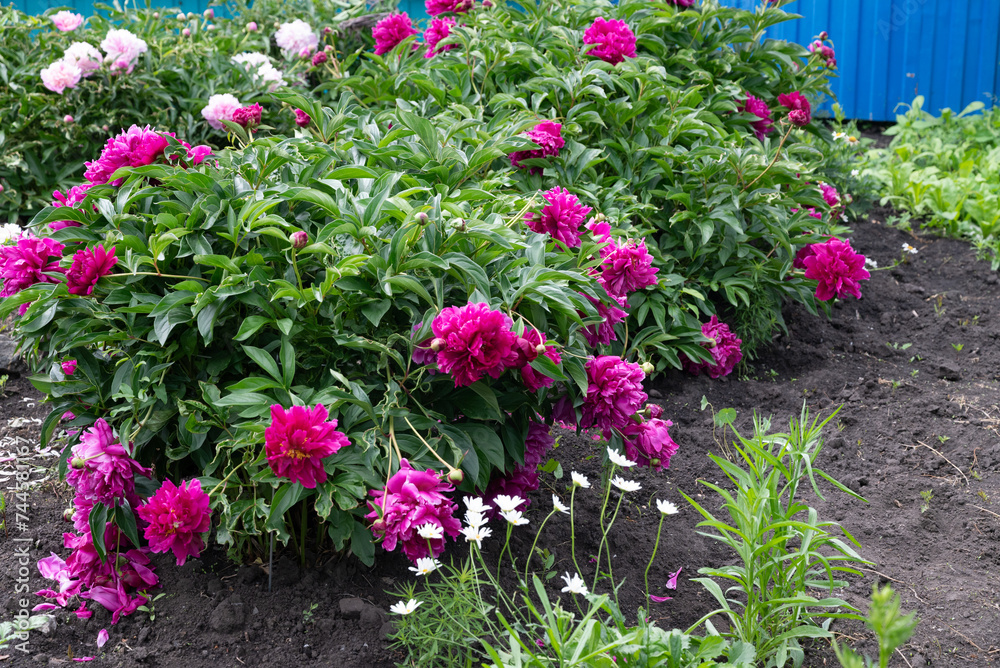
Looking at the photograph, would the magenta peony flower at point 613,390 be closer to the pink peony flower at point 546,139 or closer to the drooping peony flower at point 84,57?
the pink peony flower at point 546,139

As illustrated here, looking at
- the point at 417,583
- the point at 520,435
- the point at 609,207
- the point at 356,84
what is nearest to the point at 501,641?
the point at 417,583

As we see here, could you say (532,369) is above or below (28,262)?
below

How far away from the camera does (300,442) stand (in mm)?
1441

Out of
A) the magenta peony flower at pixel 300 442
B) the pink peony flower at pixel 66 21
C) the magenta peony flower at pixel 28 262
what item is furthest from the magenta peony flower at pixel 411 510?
the pink peony flower at pixel 66 21

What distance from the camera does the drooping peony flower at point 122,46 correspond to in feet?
11.5

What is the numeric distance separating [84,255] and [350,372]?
64cm

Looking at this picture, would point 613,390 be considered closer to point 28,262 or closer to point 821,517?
point 821,517

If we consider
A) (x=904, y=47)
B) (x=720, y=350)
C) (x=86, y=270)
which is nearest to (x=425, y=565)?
(x=86, y=270)

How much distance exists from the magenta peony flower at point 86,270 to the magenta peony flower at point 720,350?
2.00 meters

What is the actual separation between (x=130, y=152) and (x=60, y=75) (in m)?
1.73

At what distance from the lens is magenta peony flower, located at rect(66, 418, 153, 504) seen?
1.66 metres

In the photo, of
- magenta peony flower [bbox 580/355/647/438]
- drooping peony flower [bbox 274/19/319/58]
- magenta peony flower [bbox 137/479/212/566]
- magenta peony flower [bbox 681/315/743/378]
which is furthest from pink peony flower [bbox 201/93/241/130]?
magenta peony flower [bbox 681/315/743/378]

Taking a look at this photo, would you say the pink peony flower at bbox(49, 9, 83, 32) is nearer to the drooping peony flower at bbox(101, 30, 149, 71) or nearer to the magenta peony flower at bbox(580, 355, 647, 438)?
the drooping peony flower at bbox(101, 30, 149, 71)

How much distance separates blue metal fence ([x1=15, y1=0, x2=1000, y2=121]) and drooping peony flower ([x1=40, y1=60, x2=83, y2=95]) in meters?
3.84
